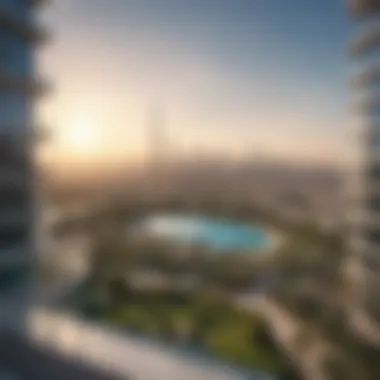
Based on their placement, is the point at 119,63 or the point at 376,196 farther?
the point at 119,63

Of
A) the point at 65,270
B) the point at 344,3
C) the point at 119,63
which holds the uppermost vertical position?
the point at 344,3

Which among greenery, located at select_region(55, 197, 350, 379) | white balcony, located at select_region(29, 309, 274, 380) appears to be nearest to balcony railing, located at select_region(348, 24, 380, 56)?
greenery, located at select_region(55, 197, 350, 379)

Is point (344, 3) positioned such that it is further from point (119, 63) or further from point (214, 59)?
point (119, 63)

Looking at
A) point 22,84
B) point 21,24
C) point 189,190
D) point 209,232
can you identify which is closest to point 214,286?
point 209,232

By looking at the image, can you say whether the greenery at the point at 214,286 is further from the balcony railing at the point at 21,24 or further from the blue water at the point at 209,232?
the balcony railing at the point at 21,24

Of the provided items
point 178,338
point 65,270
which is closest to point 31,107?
point 65,270

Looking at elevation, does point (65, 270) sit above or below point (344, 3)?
below

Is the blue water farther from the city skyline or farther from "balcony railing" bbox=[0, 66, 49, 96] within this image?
"balcony railing" bbox=[0, 66, 49, 96]

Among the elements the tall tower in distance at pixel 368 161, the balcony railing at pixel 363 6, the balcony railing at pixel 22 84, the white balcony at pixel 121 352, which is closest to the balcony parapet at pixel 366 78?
the tall tower in distance at pixel 368 161

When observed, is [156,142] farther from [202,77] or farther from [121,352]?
[121,352]
